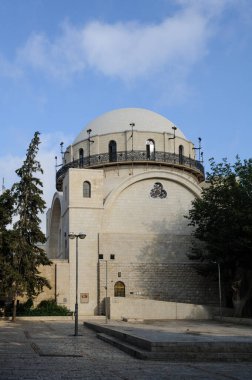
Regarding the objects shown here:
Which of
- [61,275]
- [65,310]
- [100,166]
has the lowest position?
[65,310]

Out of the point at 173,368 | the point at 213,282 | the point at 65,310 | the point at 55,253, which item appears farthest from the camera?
the point at 55,253

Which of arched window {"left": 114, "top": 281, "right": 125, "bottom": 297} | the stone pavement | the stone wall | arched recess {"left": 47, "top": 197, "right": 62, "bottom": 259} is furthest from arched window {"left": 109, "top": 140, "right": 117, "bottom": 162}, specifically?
the stone pavement

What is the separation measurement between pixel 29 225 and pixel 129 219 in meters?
8.43

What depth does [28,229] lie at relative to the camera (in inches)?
1117

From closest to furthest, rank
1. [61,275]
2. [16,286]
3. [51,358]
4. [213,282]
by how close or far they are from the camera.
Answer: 1. [51,358]
2. [16,286]
3. [61,275]
4. [213,282]

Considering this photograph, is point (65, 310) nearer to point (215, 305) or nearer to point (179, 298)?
point (179, 298)

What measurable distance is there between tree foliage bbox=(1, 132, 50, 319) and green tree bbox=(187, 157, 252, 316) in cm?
992

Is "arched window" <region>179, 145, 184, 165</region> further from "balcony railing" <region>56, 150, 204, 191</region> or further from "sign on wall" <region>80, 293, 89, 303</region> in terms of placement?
"sign on wall" <region>80, 293, 89, 303</region>

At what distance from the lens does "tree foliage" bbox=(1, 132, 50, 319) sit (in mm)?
27562

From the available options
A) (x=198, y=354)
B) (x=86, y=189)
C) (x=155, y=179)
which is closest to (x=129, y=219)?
(x=155, y=179)

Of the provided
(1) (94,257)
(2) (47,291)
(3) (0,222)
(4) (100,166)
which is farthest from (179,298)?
(3) (0,222)

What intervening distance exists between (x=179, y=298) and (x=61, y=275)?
8024 millimetres

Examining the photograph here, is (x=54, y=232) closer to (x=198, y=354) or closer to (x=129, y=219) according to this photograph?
(x=129, y=219)

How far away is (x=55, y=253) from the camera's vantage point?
1656 inches
